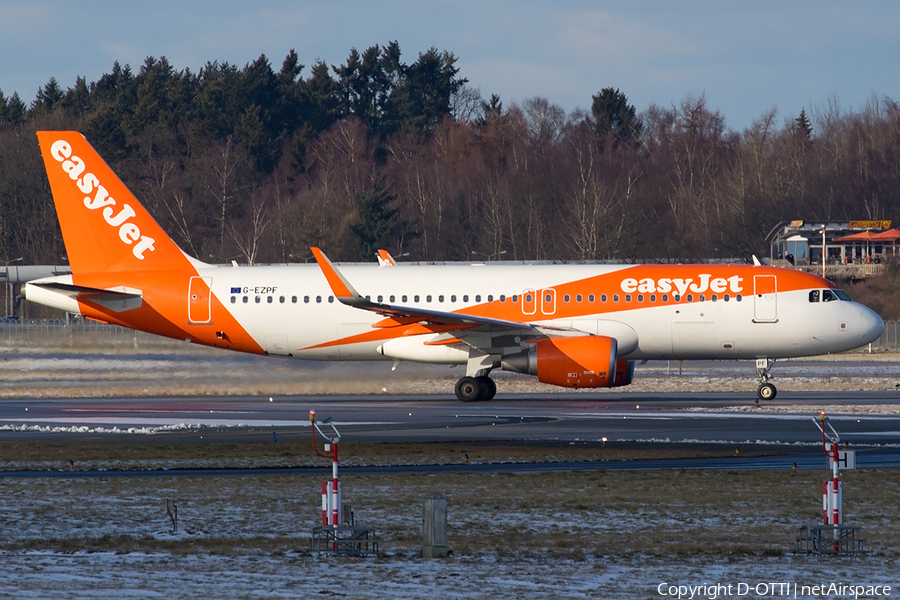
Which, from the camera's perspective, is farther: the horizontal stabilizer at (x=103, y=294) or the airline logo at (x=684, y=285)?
the horizontal stabilizer at (x=103, y=294)

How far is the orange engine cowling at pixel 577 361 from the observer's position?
2950cm

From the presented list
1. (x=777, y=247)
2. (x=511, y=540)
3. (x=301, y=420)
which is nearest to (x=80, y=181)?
(x=301, y=420)

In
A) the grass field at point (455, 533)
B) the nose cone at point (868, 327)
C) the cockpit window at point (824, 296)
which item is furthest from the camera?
the cockpit window at point (824, 296)

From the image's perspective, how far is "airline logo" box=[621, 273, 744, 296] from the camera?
103 ft

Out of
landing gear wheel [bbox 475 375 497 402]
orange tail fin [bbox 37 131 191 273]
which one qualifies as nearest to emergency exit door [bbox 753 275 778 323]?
landing gear wheel [bbox 475 375 497 402]

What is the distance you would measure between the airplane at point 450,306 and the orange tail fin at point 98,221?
0.04m

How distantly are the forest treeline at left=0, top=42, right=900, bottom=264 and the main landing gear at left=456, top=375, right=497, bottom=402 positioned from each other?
186ft

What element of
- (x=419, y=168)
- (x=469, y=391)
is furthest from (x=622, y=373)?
(x=419, y=168)

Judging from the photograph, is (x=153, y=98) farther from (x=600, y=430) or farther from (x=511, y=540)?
(x=511, y=540)

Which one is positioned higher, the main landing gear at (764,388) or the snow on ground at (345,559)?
the main landing gear at (764,388)

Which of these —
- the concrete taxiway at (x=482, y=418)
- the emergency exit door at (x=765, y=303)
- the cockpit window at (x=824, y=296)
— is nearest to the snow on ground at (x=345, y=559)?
the concrete taxiway at (x=482, y=418)

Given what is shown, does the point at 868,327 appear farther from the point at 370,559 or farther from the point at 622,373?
the point at 370,559

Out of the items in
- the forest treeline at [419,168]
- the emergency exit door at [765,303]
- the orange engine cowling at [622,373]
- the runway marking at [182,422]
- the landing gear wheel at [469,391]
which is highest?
the forest treeline at [419,168]

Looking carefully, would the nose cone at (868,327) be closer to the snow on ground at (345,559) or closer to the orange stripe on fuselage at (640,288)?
the orange stripe on fuselage at (640,288)
